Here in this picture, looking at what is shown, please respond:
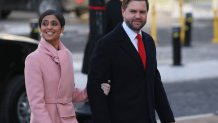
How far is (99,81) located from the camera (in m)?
4.69

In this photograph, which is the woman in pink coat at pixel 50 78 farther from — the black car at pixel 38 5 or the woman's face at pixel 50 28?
the black car at pixel 38 5

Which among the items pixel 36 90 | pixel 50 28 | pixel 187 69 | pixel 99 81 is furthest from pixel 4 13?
pixel 99 81

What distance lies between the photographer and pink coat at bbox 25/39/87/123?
187 inches

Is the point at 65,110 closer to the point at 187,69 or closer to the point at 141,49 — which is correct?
the point at 141,49

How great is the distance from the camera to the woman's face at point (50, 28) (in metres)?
4.88

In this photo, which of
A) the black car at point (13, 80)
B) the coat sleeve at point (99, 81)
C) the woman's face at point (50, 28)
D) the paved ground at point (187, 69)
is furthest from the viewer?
the paved ground at point (187, 69)

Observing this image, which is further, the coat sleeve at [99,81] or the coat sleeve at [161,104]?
the coat sleeve at [161,104]

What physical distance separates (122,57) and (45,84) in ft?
1.80

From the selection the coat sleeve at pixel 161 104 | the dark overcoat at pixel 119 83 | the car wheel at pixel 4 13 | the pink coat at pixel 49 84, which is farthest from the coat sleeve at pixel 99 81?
the car wheel at pixel 4 13

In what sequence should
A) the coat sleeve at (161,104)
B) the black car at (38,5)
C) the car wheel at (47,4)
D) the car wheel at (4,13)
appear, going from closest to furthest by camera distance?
the coat sleeve at (161,104), the car wheel at (47,4), the black car at (38,5), the car wheel at (4,13)

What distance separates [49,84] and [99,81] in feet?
1.17

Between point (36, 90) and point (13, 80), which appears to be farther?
point (13, 80)

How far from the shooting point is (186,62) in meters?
15.4

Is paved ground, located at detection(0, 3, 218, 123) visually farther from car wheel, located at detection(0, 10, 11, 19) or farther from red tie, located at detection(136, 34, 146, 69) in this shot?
red tie, located at detection(136, 34, 146, 69)
